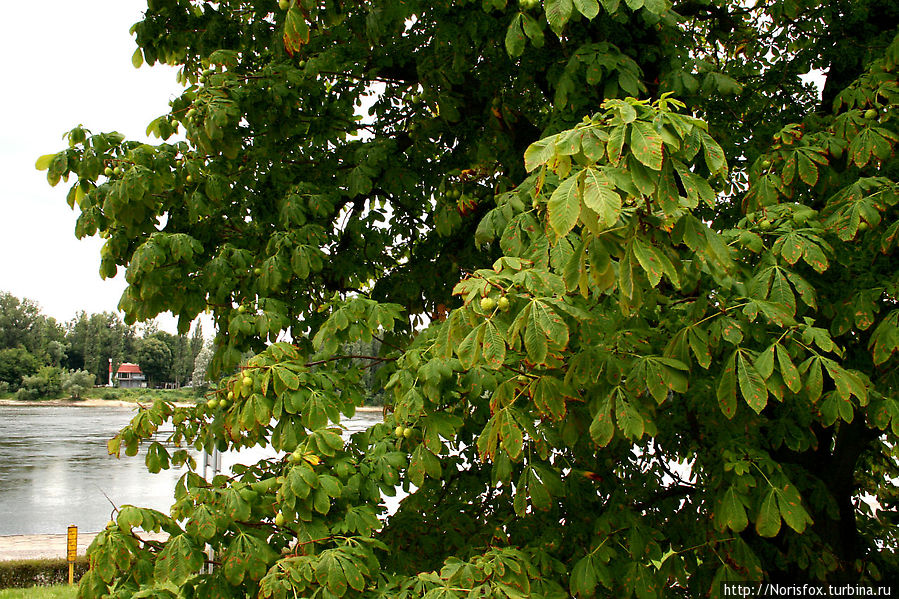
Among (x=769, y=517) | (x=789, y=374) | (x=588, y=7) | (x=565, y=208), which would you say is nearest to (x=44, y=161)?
(x=588, y=7)

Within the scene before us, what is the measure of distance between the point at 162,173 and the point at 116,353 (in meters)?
72.5

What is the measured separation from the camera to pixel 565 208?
1774mm

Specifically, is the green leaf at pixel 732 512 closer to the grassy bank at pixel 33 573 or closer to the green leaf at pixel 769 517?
the green leaf at pixel 769 517

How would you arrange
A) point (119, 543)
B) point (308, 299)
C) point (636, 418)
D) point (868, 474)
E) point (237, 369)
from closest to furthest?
point (636, 418)
point (119, 543)
point (237, 369)
point (308, 299)
point (868, 474)

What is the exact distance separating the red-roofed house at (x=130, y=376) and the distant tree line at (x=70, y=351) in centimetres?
70

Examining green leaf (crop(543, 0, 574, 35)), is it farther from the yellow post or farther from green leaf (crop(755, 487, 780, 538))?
the yellow post

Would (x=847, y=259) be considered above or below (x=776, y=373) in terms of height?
above

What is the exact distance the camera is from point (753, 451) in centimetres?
277

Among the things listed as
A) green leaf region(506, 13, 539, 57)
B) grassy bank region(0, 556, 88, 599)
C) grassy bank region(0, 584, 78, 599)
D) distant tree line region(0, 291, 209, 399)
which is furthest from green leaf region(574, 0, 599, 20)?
distant tree line region(0, 291, 209, 399)

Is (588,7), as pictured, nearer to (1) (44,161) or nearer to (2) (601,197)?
(2) (601,197)

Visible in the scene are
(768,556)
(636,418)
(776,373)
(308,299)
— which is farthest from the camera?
(308,299)

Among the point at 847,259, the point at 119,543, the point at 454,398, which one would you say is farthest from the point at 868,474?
the point at 119,543

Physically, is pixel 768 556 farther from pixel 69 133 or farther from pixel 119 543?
pixel 69 133

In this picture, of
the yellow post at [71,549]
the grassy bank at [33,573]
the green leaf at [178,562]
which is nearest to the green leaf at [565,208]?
the green leaf at [178,562]
